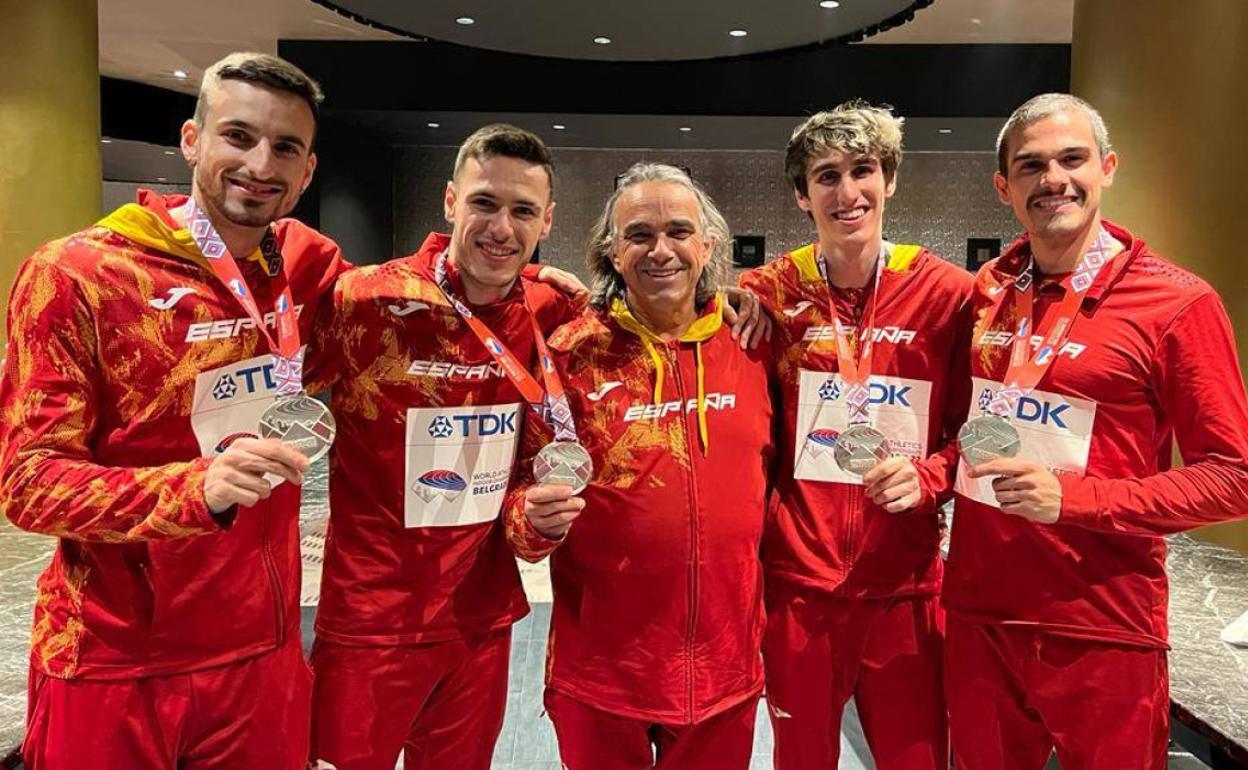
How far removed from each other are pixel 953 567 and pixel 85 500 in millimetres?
1702

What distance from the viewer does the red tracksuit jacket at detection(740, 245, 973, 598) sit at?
1.97 meters

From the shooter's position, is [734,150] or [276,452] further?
[734,150]

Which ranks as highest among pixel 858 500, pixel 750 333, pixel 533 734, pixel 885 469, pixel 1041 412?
pixel 750 333

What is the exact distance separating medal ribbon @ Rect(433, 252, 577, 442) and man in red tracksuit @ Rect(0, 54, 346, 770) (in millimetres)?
373

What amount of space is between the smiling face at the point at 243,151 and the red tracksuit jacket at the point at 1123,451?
153 cm

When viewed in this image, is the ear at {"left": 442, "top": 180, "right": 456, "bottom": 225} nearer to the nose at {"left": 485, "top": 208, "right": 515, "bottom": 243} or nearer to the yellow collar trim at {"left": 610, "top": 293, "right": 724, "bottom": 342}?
the nose at {"left": 485, "top": 208, "right": 515, "bottom": 243}

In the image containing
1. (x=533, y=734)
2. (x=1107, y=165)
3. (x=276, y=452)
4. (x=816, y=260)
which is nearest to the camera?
(x=276, y=452)

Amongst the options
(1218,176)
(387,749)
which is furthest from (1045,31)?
(387,749)

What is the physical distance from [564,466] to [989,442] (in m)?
0.82

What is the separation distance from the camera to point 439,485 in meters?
1.85

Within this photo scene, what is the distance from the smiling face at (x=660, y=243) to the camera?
1.85 m

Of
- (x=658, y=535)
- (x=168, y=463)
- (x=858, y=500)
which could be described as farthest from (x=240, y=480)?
(x=858, y=500)

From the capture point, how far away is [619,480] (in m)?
1.82

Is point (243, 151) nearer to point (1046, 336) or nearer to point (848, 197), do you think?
point (848, 197)
